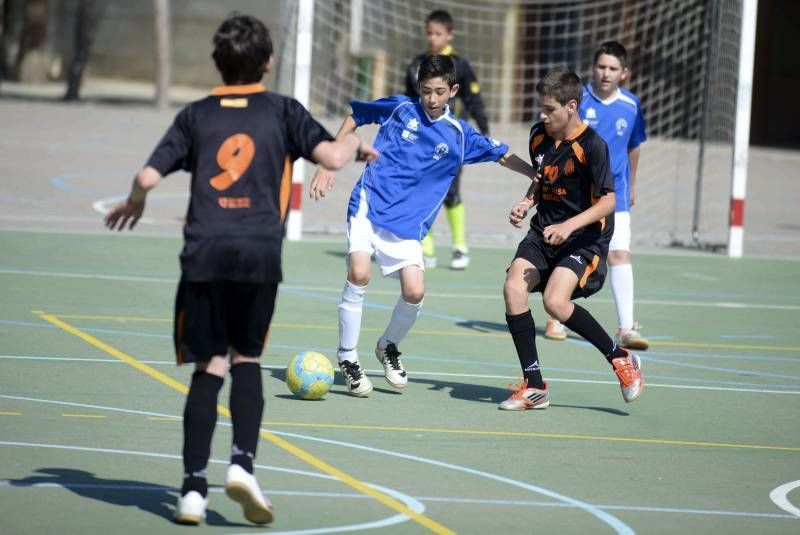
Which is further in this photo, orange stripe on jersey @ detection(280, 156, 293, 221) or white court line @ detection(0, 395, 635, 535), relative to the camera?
white court line @ detection(0, 395, 635, 535)

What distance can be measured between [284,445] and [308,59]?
336 inches

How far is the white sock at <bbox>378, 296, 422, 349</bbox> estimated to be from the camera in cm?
800

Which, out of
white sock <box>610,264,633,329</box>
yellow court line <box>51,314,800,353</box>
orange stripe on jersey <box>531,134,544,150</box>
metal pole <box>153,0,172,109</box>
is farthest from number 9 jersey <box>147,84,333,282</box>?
metal pole <box>153,0,172,109</box>

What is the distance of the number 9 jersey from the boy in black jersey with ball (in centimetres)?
247

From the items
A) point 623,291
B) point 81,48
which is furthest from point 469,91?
point 81,48

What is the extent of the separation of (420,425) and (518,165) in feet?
5.40

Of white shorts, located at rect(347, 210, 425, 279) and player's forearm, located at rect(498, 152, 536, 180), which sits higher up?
player's forearm, located at rect(498, 152, 536, 180)

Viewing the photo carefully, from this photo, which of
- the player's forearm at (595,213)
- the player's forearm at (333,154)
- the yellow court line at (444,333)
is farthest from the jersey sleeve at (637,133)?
the player's forearm at (333,154)

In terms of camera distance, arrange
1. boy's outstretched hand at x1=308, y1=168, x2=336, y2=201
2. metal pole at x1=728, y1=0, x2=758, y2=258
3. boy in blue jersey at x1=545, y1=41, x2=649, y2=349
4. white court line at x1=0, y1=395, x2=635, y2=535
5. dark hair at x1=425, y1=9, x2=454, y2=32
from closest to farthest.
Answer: white court line at x1=0, y1=395, x2=635, y2=535
boy's outstretched hand at x1=308, y1=168, x2=336, y2=201
boy in blue jersey at x1=545, y1=41, x2=649, y2=349
dark hair at x1=425, y1=9, x2=454, y2=32
metal pole at x1=728, y1=0, x2=758, y2=258

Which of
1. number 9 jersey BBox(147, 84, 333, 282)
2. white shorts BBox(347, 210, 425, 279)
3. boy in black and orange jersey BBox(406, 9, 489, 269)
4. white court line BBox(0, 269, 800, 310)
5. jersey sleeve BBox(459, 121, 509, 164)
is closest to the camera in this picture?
number 9 jersey BBox(147, 84, 333, 282)

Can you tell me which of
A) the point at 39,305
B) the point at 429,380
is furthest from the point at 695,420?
the point at 39,305

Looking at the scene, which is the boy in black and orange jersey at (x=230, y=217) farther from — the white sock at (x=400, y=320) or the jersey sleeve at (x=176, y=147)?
the white sock at (x=400, y=320)

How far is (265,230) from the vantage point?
5320mm

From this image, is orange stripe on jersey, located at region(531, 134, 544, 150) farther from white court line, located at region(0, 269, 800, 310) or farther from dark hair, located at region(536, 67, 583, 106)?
white court line, located at region(0, 269, 800, 310)
